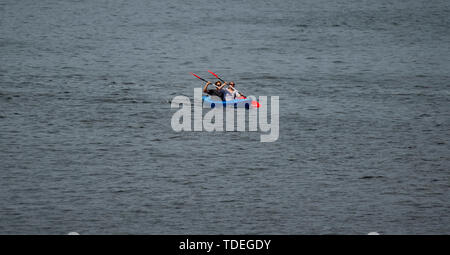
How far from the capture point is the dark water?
27719 mm

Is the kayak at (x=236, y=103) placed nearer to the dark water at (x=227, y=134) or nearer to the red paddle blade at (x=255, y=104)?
the red paddle blade at (x=255, y=104)

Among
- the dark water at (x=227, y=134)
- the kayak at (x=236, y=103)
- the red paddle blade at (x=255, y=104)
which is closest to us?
the dark water at (x=227, y=134)

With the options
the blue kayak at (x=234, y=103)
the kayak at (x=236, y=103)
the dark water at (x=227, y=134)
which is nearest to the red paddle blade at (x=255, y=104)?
the kayak at (x=236, y=103)

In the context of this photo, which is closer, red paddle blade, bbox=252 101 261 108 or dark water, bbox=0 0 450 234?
dark water, bbox=0 0 450 234

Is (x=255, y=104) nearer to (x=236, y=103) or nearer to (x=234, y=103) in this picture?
(x=236, y=103)

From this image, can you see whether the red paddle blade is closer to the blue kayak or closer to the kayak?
the kayak

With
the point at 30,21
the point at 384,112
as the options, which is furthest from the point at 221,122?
the point at 30,21

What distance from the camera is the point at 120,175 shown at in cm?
3166

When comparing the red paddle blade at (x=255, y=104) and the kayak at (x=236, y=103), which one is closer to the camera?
the kayak at (x=236, y=103)

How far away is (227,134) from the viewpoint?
37.2m

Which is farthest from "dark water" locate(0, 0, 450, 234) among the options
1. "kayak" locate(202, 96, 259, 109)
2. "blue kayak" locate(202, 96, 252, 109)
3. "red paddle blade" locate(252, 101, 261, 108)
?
"blue kayak" locate(202, 96, 252, 109)

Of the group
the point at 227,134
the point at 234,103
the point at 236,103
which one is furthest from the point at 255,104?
the point at 227,134

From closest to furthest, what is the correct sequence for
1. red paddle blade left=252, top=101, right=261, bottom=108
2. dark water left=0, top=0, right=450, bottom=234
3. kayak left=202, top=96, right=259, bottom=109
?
dark water left=0, top=0, right=450, bottom=234, kayak left=202, top=96, right=259, bottom=109, red paddle blade left=252, top=101, right=261, bottom=108

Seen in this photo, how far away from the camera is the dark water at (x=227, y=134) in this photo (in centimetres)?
2772
